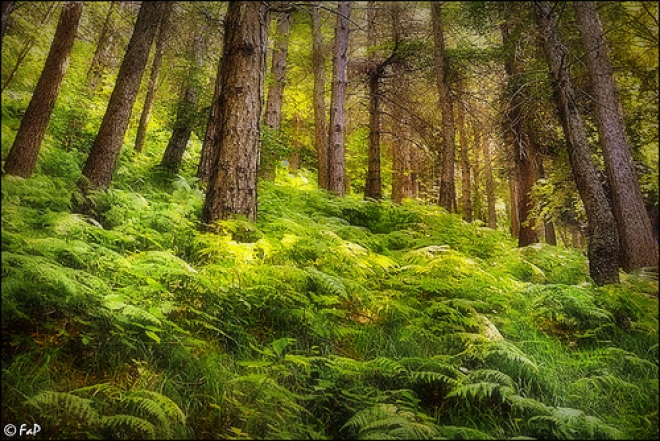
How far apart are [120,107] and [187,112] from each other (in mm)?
1896

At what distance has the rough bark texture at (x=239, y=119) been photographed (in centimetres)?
517

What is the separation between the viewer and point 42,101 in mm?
6230

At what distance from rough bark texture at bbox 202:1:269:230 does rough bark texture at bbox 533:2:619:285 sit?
373 cm

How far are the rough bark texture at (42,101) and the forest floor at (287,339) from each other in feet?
5.38

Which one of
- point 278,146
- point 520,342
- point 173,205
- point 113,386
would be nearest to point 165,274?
point 113,386

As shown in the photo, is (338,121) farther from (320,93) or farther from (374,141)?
(320,93)

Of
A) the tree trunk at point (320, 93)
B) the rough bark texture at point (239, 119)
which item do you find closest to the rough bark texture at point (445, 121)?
the tree trunk at point (320, 93)

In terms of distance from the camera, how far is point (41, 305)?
3096 mm

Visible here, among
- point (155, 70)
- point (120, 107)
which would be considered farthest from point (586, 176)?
point (155, 70)

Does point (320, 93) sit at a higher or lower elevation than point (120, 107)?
higher

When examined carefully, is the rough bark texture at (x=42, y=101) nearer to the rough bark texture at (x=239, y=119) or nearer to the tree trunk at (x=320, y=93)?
the rough bark texture at (x=239, y=119)

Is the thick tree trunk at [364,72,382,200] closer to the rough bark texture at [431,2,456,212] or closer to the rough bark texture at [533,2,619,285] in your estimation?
the rough bark texture at [431,2,456,212]

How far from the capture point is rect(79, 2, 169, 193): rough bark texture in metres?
6.75

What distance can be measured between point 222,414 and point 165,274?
1.54 metres
